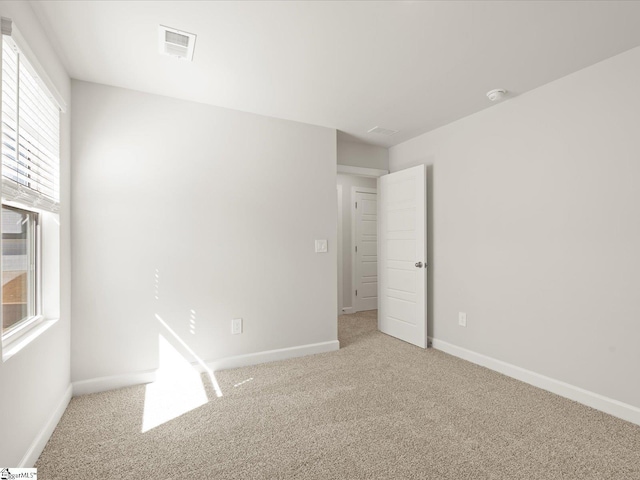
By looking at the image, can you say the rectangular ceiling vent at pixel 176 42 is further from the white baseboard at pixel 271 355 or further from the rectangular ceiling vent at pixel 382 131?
the white baseboard at pixel 271 355

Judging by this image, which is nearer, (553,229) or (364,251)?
(553,229)

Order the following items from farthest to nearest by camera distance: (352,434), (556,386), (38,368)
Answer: (556,386) → (352,434) → (38,368)

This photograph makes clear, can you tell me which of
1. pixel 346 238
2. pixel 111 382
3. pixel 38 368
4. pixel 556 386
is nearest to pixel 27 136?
pixel 38 368

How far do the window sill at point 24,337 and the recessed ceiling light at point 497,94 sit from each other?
3541 mm

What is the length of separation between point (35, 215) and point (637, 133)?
3912 mm

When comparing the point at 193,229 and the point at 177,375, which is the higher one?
the point at 193,229

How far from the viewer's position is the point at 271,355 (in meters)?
3.28

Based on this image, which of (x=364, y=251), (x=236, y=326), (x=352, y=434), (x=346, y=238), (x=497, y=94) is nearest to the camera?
(x=352, y=434)

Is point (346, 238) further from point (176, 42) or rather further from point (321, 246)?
point (176, 42)

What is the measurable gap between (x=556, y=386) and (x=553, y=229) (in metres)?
1.21

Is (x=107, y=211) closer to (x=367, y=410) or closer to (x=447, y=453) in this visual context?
(x=367, y=410)

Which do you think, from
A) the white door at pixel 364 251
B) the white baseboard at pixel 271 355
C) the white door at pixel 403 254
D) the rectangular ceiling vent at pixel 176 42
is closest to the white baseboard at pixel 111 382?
the white baseboard at pixel 271 355

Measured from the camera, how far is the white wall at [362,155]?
417 centimetres

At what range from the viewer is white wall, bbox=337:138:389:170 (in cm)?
417
